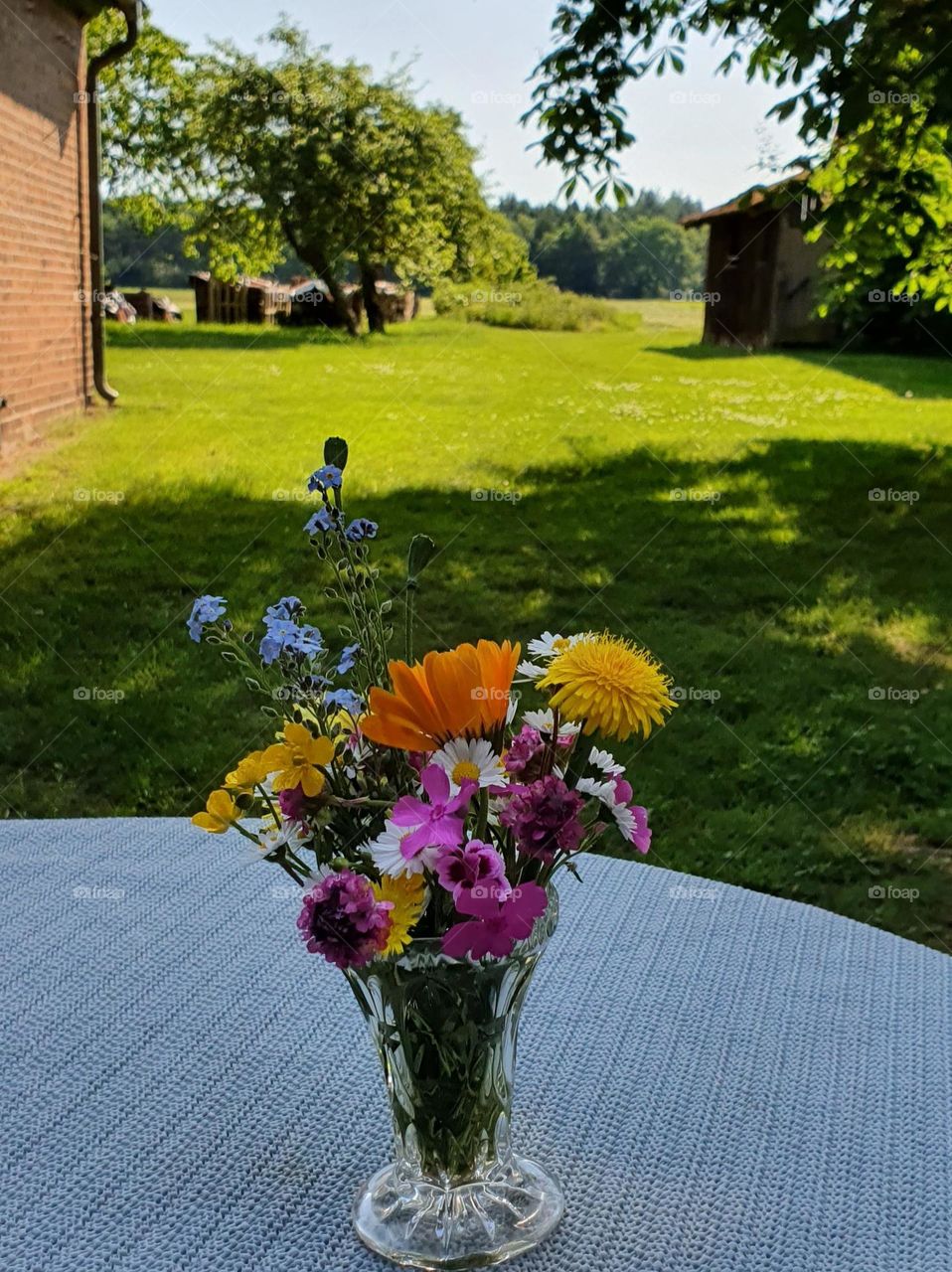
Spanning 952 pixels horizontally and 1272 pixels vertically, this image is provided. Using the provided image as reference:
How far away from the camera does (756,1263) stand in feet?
2.12

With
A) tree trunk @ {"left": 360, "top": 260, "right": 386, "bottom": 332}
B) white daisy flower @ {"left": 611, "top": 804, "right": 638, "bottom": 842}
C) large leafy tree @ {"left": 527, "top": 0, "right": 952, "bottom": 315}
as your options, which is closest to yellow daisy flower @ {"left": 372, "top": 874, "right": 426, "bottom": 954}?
white daisy flower @ {"left": 611, "top": 804, "right": 638, "bottom": 842}

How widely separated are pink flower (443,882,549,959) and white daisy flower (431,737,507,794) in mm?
45

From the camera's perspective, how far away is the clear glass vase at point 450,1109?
0.60 metres

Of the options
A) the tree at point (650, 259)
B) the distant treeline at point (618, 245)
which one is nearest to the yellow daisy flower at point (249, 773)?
the distant treeline at point (618, 245)

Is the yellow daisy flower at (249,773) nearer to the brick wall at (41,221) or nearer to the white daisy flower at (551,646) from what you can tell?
the white daisy flower at (551,646)

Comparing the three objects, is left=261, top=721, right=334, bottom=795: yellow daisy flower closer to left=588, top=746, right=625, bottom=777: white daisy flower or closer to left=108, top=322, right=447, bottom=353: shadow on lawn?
left=588, top=746, right=625, bottom=777: white daisy flower

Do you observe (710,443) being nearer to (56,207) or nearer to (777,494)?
(777,494)

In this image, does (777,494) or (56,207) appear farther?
→ (777,494)

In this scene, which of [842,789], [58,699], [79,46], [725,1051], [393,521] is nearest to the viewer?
[725,1051]

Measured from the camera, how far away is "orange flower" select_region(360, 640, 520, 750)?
568 mm

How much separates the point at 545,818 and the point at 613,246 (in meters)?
3.67

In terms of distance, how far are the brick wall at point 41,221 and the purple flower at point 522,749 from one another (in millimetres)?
3029

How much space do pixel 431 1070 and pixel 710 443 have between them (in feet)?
11.4

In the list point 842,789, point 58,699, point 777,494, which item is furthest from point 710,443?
point 58,699
